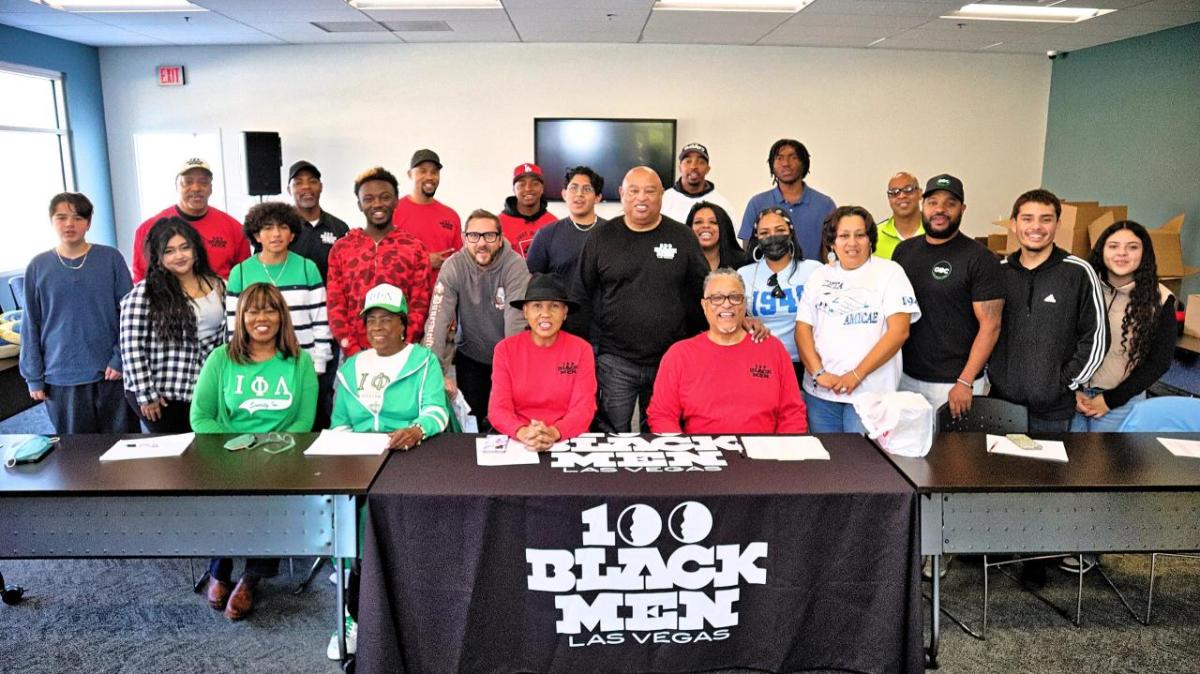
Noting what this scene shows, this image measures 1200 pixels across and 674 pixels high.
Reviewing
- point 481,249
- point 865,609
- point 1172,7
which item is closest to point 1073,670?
point 865,609

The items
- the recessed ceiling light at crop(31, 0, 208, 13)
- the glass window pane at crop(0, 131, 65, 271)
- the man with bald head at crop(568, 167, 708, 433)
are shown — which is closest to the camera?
the man with bald head at crop(568, 167, 708, 433)

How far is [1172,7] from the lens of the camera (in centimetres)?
580

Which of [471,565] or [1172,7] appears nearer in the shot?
[471,565]

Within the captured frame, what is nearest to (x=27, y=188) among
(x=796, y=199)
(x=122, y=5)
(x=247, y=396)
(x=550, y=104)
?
(x=122, y=5)

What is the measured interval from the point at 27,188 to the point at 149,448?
21.4 ft

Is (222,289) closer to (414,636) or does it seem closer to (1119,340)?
(414,636)

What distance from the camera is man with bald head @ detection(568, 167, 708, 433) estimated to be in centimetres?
324

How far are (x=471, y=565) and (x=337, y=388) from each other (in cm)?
102

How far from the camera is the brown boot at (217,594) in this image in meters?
Answer: 2.86

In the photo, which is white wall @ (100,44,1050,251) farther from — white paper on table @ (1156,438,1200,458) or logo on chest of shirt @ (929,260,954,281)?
white paper on table @ (1156,438,1200,458)

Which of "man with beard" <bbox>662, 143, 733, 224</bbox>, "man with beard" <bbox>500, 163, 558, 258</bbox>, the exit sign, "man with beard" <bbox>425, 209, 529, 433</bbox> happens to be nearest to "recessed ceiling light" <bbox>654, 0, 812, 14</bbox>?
"man with beard" <bbox>662, 143, 733, 224</bbox>

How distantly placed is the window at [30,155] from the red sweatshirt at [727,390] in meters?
7.03

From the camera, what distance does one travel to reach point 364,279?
11.5ft

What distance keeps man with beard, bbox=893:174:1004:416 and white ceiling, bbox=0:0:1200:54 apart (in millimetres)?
3118
